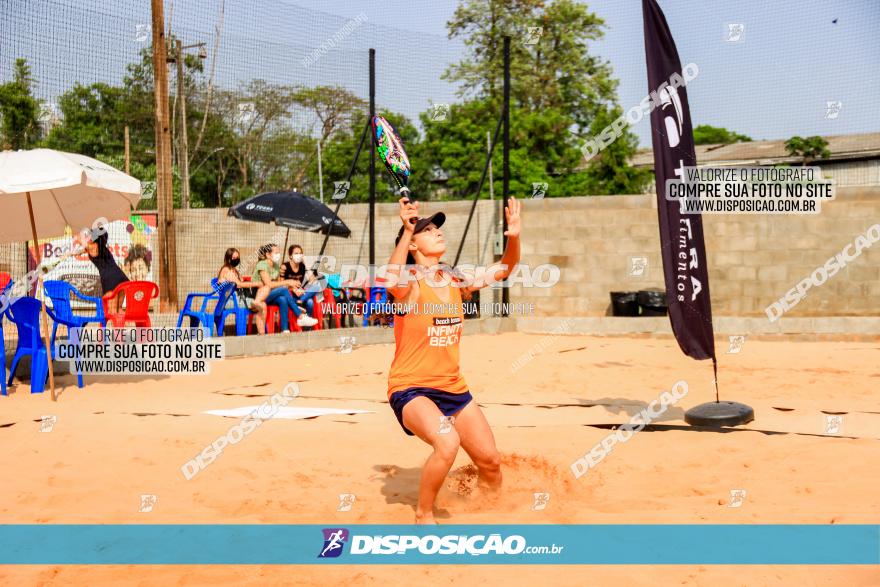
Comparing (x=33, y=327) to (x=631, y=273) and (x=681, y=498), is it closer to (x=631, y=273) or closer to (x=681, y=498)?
(x=681, y=498)

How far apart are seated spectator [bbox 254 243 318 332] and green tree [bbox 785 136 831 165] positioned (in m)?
19.7

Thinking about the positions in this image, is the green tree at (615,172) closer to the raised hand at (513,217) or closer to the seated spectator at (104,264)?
the seated spectator at (104,264)

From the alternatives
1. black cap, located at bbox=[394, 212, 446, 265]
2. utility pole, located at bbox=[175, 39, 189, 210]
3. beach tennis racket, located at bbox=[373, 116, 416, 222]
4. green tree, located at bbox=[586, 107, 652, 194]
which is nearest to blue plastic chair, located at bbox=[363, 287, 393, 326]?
utility pole, located at bbox=[175, 39, 189, 210]

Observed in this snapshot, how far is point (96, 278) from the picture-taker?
53.9ft

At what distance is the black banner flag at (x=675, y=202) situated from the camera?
7324 mm

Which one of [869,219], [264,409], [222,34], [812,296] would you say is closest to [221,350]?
[264,409]

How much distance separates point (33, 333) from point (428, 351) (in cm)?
590

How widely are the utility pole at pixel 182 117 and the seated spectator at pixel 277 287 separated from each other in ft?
11.4

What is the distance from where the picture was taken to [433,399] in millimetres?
4770

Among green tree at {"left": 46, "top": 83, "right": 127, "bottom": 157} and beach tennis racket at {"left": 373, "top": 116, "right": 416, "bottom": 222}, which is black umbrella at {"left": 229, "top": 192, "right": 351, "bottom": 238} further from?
beach tennis racket at {"left": 373, "top": 116, "right": 416, "bottom": 222}

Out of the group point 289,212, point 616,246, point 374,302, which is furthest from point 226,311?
point 616,246

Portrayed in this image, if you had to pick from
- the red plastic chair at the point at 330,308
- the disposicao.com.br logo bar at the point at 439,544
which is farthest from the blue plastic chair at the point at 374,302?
the disposicao.com.br logo bar at the point at 439,544

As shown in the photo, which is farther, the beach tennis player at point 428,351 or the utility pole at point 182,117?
the utility pole at point 182,117

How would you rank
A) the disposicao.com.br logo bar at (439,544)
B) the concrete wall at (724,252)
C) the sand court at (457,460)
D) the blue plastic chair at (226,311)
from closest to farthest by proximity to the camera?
the disposicao.com.br logo bar at (439,544) < the sand court at (457,460) < the blue plastic chair at (226,311) < the concrete wall at (724,252)
